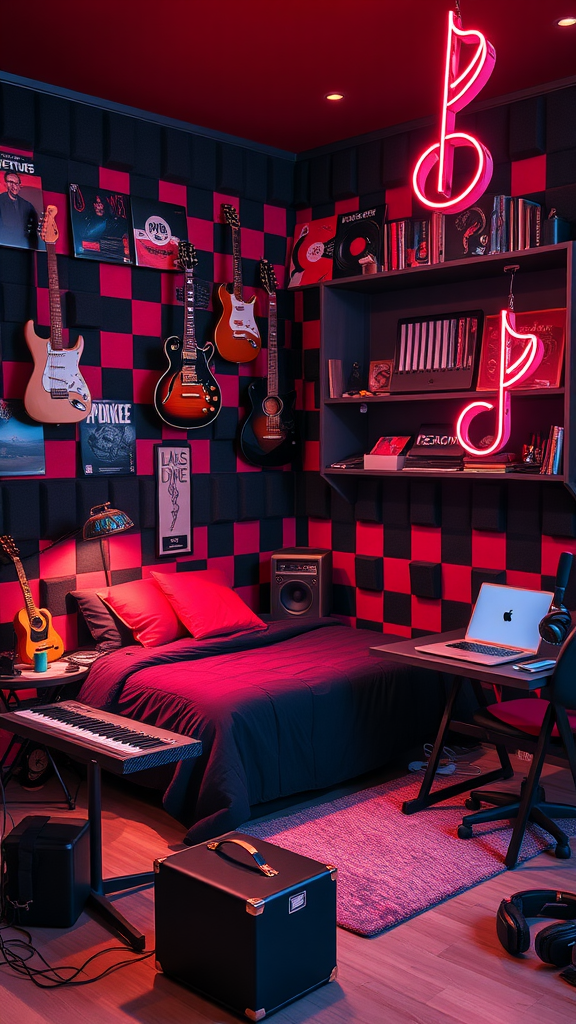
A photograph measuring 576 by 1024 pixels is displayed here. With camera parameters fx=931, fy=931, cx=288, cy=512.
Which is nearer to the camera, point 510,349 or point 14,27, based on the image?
point 14,27

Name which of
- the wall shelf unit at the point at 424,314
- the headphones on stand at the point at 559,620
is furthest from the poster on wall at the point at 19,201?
the headphones on stand at the point at 559,620

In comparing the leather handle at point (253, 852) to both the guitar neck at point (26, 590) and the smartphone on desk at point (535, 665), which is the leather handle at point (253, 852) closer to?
the smartphone on desk at point (535, 665)

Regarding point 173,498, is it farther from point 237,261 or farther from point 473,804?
point 473,804

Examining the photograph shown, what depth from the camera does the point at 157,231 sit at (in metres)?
4.73

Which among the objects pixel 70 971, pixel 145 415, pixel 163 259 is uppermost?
pixel 163 259

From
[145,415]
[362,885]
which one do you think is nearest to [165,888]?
[362,885]

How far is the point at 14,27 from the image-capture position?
3.64 metres

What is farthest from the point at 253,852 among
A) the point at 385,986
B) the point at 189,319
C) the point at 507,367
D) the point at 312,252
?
the point at 312,252

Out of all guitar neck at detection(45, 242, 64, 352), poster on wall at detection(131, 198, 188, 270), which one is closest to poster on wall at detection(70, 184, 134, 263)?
poster on wall at detection(131, 198, 188, 270)

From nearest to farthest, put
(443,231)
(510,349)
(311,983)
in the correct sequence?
(311,983) < (510,349) < (443,231)

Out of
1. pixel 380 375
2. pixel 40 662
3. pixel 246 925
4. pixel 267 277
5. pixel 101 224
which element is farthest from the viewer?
pixel 267 277

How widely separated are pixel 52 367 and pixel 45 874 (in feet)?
7.36

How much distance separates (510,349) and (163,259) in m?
1.82

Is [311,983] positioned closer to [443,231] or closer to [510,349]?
[510,349]
